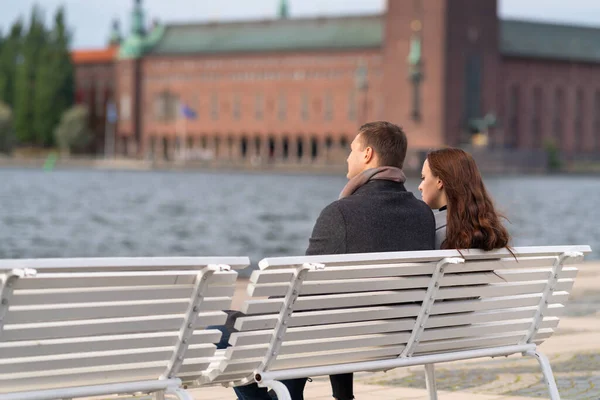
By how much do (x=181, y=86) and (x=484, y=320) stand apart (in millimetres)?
90395

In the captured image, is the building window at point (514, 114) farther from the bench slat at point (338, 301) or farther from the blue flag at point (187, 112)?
the bench slat at point (338, 301)

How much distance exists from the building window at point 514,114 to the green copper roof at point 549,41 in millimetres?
2231

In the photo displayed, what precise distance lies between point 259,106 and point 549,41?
18908mm

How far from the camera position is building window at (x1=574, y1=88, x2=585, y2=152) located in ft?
300

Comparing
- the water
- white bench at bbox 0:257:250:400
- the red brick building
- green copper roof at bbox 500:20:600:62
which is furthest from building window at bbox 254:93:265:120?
white bench at bbox 0:257:250:400

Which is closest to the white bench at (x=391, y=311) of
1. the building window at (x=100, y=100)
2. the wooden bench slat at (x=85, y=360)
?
the wooden bench slat at (x=85, y=360)

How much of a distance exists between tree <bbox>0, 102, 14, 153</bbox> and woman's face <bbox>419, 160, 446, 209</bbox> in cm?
8785

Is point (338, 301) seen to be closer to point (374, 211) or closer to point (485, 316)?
point (374, 211)

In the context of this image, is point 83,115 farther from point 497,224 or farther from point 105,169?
point 497,224

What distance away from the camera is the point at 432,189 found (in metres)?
4.70

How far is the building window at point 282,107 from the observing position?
89.9m

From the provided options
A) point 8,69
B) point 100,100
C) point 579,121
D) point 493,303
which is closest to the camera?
point 493,303

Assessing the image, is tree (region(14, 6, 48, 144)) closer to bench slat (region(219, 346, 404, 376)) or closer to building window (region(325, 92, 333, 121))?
building window (region(325, 92, 333, 121))

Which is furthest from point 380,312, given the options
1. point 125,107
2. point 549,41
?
point 125,107
